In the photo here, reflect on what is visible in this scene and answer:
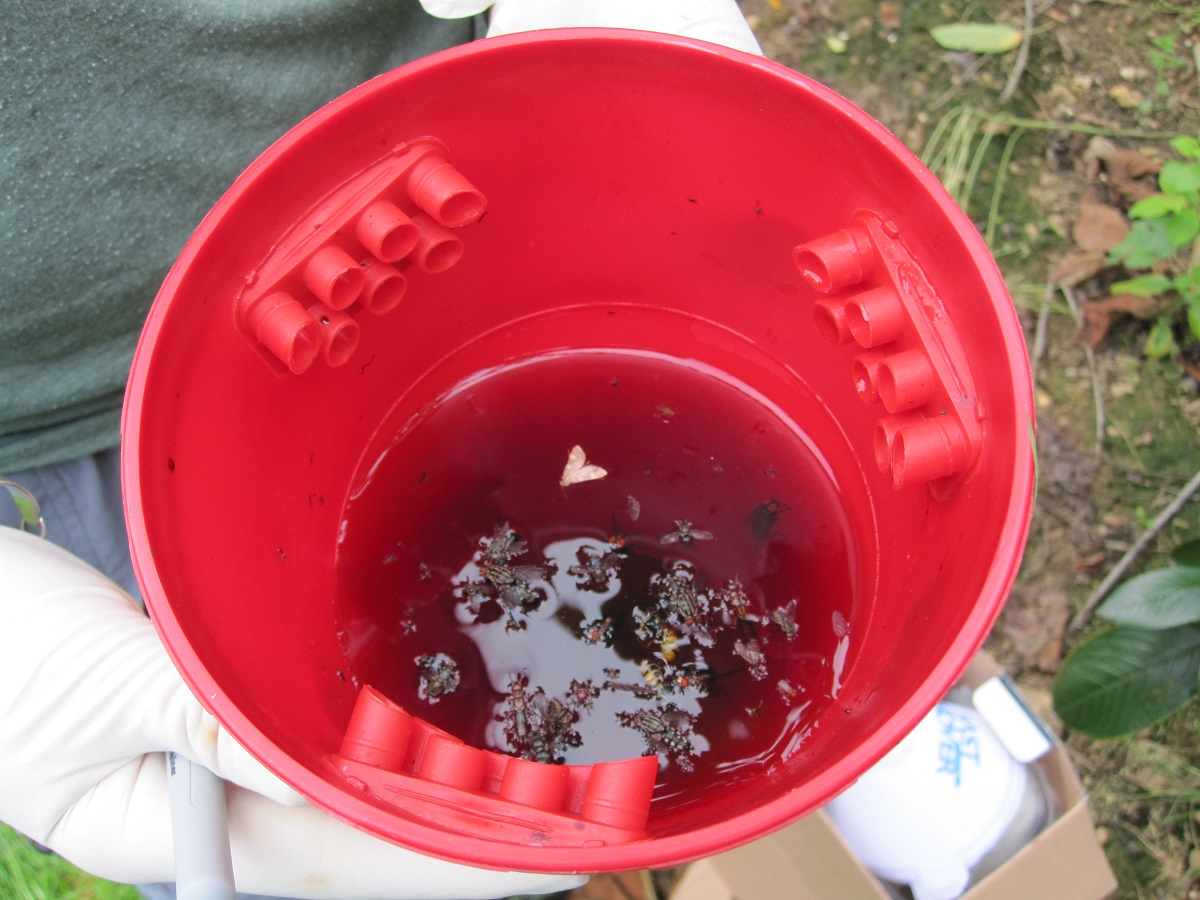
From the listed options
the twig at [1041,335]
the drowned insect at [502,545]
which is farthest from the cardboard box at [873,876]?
Result: the twig at [1041,335]

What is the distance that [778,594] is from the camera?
86cm

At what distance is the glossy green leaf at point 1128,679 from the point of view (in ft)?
2.97

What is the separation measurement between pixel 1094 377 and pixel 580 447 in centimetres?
74

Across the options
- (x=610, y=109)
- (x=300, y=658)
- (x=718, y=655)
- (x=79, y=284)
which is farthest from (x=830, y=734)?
(x=79, y=284)

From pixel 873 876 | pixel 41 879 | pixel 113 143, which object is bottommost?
pixel 41 879

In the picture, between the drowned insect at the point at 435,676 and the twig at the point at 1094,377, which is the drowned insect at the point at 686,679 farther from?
the twig at the point at 1094,377

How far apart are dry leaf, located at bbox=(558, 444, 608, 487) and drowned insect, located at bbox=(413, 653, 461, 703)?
226mm

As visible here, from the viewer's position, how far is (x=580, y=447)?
948 millimetres

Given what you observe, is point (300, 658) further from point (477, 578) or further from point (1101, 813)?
point (1101, 813)

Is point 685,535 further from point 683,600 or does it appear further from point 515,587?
point 515,587

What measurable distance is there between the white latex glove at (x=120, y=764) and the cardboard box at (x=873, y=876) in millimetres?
256

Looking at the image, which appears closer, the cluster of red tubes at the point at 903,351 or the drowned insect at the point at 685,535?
the cluster of red tubes at the point at 903,351

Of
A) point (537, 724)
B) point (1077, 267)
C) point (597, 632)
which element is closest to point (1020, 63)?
point (1077, 267)

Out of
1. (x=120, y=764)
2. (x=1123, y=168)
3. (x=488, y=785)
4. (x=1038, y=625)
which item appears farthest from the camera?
(x=1123, y=168)
